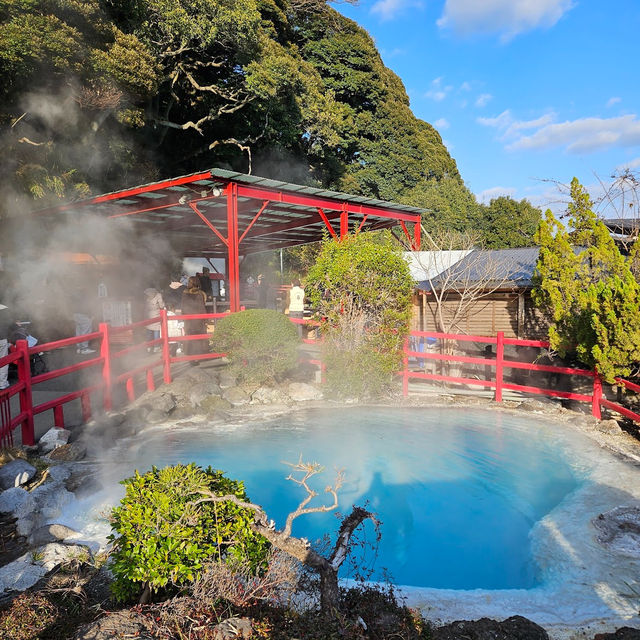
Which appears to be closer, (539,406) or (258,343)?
(539,406)

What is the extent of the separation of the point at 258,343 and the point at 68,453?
11.0 feet

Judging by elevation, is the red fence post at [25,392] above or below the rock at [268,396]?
above

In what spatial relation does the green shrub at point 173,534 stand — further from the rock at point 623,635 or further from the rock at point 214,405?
the rock at point 214,405

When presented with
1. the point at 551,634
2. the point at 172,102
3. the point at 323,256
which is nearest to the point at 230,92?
the point at 172,102

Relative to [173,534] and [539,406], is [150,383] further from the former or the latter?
[539,406]

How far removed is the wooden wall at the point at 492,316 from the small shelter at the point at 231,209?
2.63m

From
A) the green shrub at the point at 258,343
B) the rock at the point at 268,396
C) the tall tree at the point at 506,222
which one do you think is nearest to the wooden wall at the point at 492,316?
the green shrub at the point at 258,343

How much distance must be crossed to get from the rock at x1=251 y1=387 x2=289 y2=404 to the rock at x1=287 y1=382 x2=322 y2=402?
0.62 feet

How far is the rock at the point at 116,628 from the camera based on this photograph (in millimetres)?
2273

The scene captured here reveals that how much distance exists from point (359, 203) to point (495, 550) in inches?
371

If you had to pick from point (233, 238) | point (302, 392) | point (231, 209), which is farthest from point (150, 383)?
point (231, 209)

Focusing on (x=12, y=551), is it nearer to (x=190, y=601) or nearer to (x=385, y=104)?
(x=190, y=601)

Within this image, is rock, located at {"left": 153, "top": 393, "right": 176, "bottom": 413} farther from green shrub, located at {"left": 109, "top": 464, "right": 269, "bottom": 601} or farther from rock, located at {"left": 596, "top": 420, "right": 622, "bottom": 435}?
rock, located at {"left": 596, "top": 420, "right": 622, "bottom": 435}

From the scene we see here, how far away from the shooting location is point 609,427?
6.62 meters
